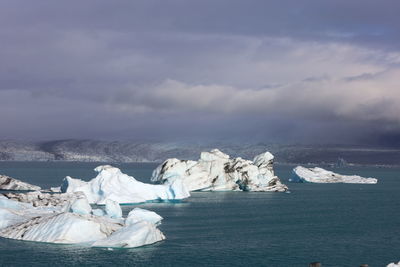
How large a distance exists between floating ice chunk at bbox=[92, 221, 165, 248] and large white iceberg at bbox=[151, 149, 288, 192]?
51.5 meters

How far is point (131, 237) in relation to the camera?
3962 cm

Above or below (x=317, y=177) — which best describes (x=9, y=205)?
above

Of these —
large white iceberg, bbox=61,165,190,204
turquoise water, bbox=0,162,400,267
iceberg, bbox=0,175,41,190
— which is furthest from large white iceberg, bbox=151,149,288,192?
turquoise water, bbox=0,162,400,267

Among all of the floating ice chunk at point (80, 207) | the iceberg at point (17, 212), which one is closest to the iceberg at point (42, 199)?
the iceberg at point (17, 212)

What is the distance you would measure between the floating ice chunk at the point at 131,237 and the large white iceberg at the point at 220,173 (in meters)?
51.5

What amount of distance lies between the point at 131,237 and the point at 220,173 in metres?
60.8

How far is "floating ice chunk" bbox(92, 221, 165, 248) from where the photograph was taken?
130ft

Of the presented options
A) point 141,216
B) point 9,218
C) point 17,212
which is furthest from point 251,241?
point 17,212

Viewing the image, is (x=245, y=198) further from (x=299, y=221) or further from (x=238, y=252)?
(x=238, y=252)

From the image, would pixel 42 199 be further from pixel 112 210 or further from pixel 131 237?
pixel 131 237

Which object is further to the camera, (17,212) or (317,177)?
(317,177)

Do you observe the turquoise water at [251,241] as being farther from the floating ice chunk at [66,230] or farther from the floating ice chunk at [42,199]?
the floating ice chunk at [42,199]

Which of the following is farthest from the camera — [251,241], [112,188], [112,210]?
[112,188]

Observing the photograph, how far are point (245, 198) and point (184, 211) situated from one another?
23326 mm
